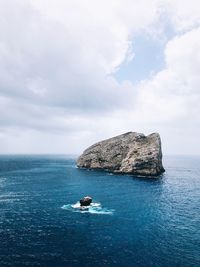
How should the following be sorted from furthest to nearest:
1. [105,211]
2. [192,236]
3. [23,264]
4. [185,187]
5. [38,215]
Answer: [185,187]
[105,211]
[38,215]
[192,236]
[23,264]

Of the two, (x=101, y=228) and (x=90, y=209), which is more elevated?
(x=90, y=209)

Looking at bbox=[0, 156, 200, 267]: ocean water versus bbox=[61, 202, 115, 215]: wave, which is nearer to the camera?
bbox=[0, 156, 200, 267]: ocean water

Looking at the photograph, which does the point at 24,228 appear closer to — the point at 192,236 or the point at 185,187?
the point at 192,236

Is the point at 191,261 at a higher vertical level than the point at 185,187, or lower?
lower

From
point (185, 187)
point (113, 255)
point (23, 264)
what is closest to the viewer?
point (23, 264)

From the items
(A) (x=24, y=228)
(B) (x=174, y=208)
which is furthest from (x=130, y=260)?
(B) (x=174, y=208)

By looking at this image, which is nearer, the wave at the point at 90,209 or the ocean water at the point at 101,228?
the ocean water at the point at 101,228

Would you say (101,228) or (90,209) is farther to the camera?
(90,209)

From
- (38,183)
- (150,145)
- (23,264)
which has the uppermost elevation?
(150,145)
